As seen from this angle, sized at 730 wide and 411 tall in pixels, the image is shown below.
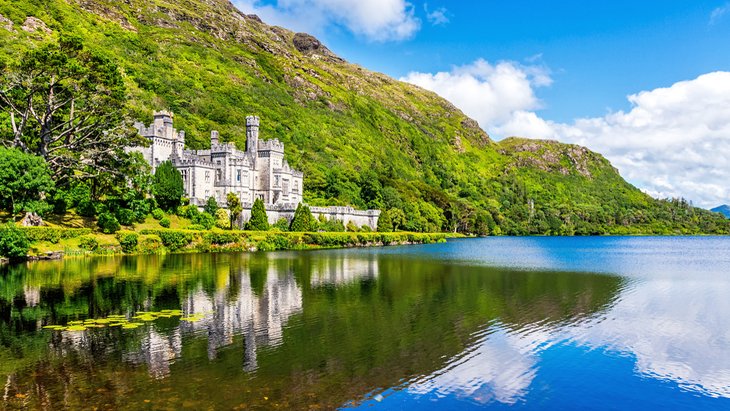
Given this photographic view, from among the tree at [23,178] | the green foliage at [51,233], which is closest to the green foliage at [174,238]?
the green foliage at [51,233]

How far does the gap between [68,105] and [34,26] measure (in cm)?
8267

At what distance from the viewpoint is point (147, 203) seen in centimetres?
6731

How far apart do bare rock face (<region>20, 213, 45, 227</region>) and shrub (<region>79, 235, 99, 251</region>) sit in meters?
4.35

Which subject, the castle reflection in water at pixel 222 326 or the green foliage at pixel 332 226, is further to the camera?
the green foliage at pixel 332 226

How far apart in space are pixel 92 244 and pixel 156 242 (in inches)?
270

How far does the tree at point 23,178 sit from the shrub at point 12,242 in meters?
4.11

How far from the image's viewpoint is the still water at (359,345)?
1421 centimetres

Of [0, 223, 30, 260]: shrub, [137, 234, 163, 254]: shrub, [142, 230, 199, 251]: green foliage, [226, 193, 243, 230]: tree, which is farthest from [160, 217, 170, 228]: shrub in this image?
[0, 223, 30, 260]: shrub

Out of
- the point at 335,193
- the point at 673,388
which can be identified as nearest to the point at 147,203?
the point at 335,193

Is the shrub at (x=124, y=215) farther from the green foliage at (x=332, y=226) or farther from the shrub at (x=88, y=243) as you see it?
the green foliage at (x=332, y=226)

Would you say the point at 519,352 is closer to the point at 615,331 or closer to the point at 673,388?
the point at 673,388

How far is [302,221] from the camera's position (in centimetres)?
8069

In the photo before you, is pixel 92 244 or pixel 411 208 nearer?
pixel 92 244

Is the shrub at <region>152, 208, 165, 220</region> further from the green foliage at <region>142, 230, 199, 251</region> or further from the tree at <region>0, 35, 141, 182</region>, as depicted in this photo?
the tree at <region>0, 35, 141, 182</region>
